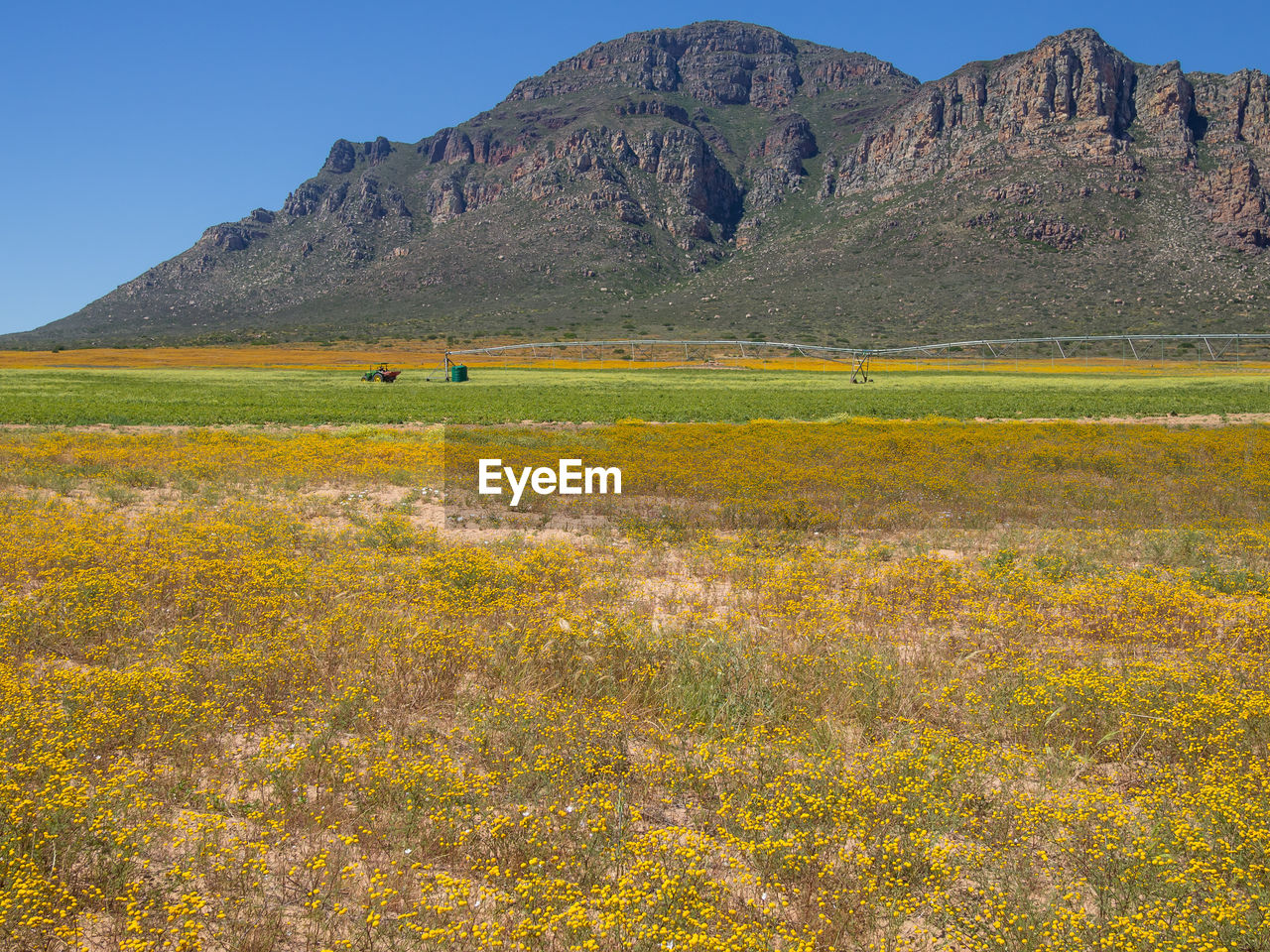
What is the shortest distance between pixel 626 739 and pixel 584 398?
37.7 m

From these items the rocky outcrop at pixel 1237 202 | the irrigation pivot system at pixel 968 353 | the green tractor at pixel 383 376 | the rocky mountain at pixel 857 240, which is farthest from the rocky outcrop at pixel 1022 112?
the green tractor at pixel 383 376

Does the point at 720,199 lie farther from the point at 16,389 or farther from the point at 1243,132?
the point at 16,389

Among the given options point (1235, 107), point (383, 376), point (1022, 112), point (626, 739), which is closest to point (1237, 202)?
point (1235, 107)

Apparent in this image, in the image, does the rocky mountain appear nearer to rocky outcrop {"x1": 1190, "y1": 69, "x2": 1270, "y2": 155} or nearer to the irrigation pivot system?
→ rocky outcrop {"x1": 1190, "y1": 69, "x2": 1270, "y2": 155}

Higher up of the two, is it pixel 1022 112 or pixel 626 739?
pixel 1022 112

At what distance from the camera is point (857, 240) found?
5172 inches

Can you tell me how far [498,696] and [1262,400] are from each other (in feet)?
176

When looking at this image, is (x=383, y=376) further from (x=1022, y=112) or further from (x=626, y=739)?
(x=1022, y=112)

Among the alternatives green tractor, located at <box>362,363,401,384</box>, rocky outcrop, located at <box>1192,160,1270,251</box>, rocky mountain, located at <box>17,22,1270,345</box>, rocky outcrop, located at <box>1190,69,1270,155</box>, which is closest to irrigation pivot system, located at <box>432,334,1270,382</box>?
rocky mountain, located at <box>17,22,1270,345</box>

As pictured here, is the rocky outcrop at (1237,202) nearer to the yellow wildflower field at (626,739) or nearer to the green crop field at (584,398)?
the green crop field at (584,398)

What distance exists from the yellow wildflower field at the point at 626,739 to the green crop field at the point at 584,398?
22221mm

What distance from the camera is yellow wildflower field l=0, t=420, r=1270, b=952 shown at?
14.0 feet

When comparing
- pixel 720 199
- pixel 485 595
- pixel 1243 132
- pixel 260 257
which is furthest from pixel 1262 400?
pixel 260 257

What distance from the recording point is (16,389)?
45.5 meters
